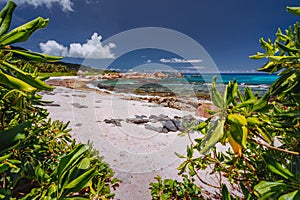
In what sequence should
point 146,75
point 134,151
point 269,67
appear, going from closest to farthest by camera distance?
point 269,67 → point 134,151 → point 146,75

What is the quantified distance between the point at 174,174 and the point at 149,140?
111cm

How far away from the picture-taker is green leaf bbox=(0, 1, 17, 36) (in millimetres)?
296

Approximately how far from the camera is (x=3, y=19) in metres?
0.30

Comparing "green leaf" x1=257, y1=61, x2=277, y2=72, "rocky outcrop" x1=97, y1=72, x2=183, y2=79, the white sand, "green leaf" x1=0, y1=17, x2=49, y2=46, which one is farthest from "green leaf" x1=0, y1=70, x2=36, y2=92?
"rocky outcrop" x1=97, y1=72, x2=183, y2=79

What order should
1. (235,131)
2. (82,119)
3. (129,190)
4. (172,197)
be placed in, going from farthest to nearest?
(82,119), (129,190), (172,197), (235,131)

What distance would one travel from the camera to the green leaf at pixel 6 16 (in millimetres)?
296

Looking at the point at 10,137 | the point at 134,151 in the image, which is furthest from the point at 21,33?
the point at 134,151

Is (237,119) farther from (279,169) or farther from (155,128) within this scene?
(155,128)

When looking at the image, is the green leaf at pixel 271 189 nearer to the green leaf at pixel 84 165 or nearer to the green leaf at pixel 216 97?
the green leaf at pixel 216 97

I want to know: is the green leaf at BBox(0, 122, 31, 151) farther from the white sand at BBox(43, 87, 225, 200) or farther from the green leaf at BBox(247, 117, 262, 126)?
the white sand at BBox(43, 87, 225, 200)

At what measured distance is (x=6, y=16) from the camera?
31 cm

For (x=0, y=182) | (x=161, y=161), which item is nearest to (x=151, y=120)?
(x=161, y=161)

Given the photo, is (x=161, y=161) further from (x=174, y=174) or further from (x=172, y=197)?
(x=172, y=197)

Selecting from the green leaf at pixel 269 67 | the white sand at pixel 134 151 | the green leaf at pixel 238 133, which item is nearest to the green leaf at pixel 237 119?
the green leaf at pixel 238 133
